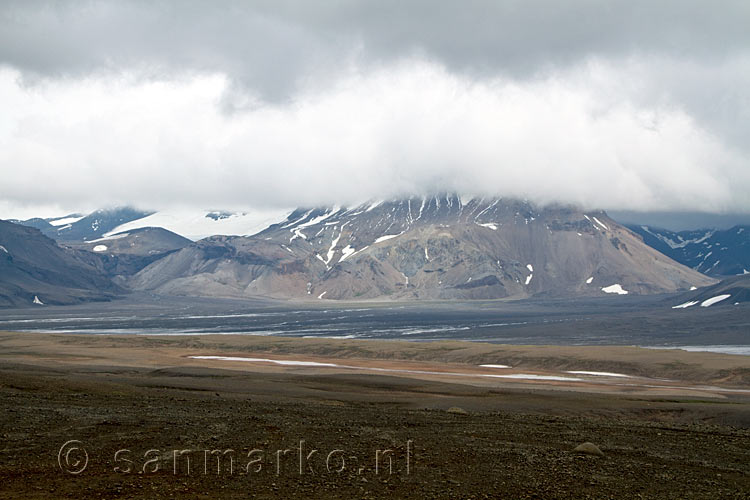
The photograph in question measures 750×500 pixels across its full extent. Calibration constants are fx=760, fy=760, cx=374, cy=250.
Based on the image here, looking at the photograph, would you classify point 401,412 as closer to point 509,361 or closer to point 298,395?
point 298,395

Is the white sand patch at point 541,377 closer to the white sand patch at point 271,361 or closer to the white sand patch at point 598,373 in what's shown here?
the white sand patch at point 598,373

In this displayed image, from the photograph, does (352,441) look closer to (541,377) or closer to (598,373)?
(541,377)

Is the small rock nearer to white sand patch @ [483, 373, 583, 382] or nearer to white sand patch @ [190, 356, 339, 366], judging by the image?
white sand patch @ [483, 373, 583, 382]

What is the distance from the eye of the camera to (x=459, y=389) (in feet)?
165

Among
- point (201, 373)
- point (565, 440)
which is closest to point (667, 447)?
point (565, 440)

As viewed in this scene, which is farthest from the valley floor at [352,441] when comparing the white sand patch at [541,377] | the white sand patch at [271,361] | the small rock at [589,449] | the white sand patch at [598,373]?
the white sand patch at [271,361]

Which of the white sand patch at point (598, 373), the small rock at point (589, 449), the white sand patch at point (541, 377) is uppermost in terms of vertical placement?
the small rock at point (589, 449)
